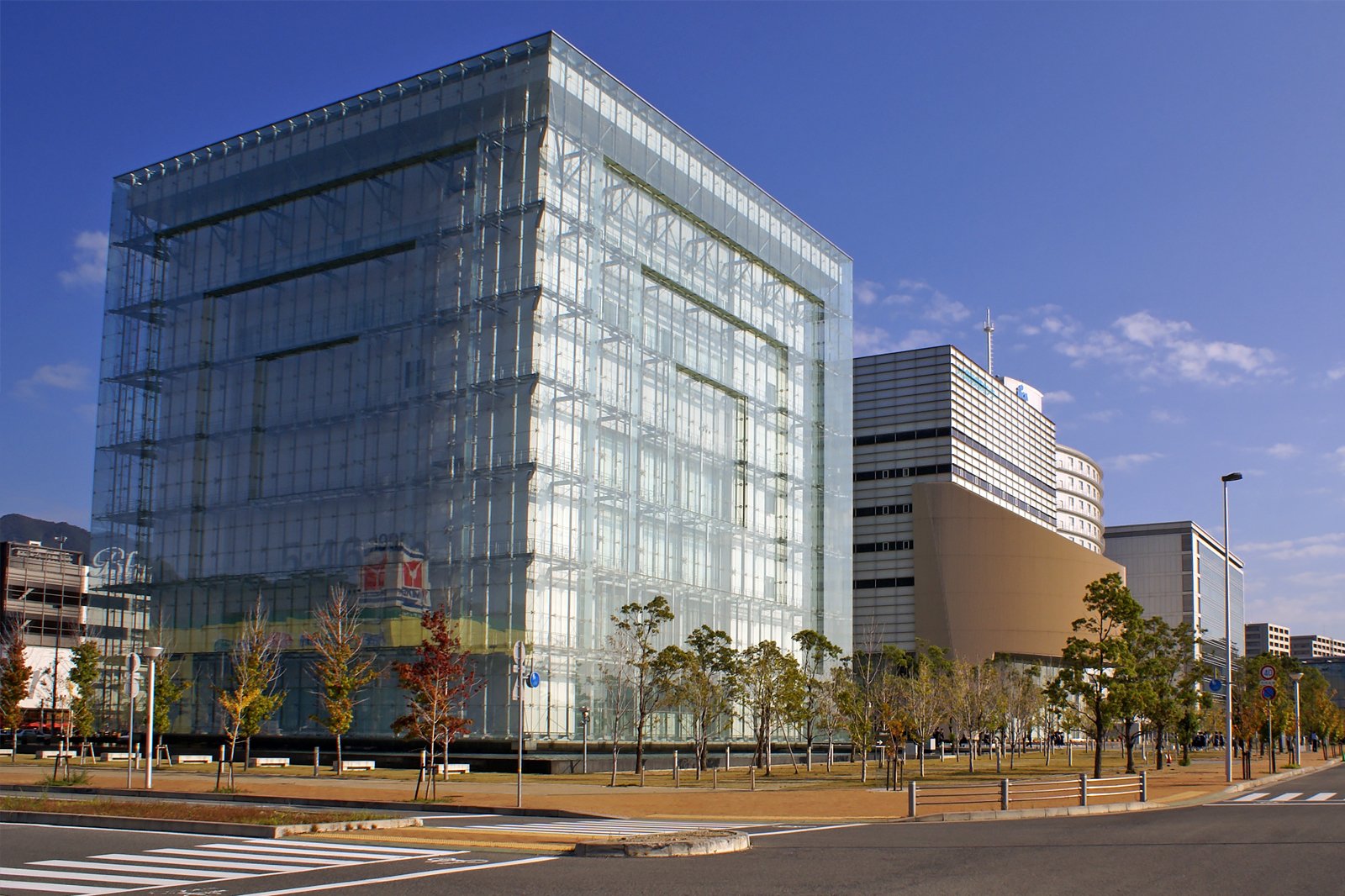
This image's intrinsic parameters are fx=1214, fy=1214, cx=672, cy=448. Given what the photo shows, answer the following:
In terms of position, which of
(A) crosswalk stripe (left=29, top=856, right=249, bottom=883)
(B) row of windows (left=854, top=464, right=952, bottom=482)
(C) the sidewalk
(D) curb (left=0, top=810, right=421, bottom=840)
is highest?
(B) row of windows (left=854, top=464, right=952, bottom=482)

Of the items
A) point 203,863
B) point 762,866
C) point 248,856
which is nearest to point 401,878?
point 203,863

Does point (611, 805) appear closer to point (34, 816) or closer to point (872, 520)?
point (34, 816)

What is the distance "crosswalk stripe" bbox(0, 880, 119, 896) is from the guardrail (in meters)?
17.8

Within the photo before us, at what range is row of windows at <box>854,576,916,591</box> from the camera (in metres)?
116

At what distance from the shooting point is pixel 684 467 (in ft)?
252

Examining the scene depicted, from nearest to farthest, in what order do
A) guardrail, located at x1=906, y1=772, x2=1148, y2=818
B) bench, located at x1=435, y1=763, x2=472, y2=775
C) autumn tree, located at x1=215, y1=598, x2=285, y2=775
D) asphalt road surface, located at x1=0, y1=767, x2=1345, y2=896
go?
asphalt road surface, located at x1=0, y1=767, x2=1345, y2=896, guardrail, located at x1=906, y1=772, x2=1148, y2=818, autumn tree, located at x1=215, y1=598, x2=285, y2=775, bench, located at x1=435, y1=763, x2=472, y2=775

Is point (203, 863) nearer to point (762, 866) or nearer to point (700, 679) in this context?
point (762, 866)

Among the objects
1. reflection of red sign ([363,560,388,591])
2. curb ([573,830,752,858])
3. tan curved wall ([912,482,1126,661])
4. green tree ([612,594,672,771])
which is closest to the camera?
curb ([573,830,752,858])

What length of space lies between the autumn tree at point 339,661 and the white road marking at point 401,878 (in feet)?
99.8

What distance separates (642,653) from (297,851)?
4122 cm

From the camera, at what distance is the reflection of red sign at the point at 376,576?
66.1 m

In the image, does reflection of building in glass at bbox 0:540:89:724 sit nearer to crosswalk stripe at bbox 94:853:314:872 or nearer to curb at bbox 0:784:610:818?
curb at bbox 0:784:610:818

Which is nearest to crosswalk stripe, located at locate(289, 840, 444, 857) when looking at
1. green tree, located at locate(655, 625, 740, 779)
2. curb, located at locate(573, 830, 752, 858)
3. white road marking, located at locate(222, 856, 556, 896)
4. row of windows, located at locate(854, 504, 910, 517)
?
white road marking, located at locate(222, 856, 556, 896)

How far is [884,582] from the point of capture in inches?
4646
